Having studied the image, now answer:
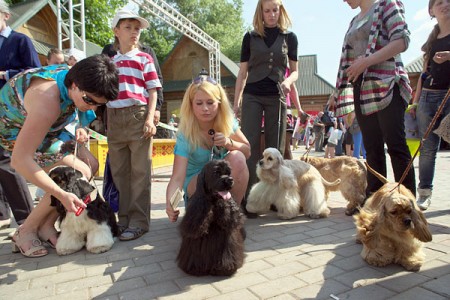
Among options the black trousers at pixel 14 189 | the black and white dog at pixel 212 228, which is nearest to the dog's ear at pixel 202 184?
the black and white dog at pixel 212 228

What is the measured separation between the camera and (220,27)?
124 ft

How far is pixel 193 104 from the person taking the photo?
113 inches

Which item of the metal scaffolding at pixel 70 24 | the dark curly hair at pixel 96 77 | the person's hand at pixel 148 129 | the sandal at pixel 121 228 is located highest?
the metal scaffolding at pixel 70 24

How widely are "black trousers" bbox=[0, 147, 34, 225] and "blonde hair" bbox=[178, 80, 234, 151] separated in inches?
72.9

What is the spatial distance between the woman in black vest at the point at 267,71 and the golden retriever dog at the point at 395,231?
1869mm

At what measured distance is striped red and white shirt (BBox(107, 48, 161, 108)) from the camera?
316 cm

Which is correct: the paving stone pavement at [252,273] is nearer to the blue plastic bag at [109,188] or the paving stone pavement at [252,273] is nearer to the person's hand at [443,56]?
the blue plastic bag at [109,188]

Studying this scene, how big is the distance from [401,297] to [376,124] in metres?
1.89

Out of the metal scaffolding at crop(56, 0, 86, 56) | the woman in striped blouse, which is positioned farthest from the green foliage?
the woman in striped blouse

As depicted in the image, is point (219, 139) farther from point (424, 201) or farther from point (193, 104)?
point (424, 201)

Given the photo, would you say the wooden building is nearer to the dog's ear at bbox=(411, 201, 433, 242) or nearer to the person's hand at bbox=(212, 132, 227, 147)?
the person's hand at bbox=(212, 132, 227, 147)

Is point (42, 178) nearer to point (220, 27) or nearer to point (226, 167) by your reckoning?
point (226, 167)

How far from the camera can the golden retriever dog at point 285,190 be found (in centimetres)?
372

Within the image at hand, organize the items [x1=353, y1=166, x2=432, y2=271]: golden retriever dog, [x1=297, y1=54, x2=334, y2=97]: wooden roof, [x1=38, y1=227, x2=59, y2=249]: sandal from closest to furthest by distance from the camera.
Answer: [x1=353, y1=166, x2=432, y2=271]: golden retriever dog < [x1=38, y1=227, x2=59, y2=249]: sandal < [x1=297, y1=54, x2=334, y2=97]: wooden roof
